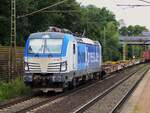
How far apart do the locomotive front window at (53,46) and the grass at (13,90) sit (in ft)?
8.77

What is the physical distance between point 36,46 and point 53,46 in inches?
34.2

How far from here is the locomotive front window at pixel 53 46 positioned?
25703 millimetres

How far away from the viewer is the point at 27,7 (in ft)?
200

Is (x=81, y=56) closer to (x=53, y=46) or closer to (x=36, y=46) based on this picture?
(x=53, y=46)

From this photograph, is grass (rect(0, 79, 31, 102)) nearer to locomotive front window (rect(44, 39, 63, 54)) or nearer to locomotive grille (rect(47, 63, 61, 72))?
locomotive grille (rect(47, 63, 61, 72))

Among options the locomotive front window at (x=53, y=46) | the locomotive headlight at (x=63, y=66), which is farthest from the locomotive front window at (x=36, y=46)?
the locomotive headlight at (x=63, y=66)

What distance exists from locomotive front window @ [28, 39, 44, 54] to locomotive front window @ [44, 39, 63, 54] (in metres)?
0.25

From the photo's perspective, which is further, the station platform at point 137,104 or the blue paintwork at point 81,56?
the blue paintwork at point 81,56

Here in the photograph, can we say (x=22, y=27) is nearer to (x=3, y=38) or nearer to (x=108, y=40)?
(x=3, y=38)

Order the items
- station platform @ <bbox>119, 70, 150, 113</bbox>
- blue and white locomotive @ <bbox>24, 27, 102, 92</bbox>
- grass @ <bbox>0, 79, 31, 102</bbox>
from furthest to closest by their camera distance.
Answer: blue and white locomotive @ <bbox>24, 27, 102, 92</bbox> < grass @ <bbox>0, 79, 31, 102</bbox> < station platform @ <bbox>119, 70, 150, 113</bbox>

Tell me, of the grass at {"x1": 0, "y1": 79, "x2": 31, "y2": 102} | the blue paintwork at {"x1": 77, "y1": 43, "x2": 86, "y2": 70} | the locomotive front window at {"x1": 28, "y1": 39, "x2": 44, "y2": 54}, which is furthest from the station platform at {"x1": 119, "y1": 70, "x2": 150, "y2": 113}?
the grass at {"x1": 0, "y1": 79, "x2": 31, "y2": 102}

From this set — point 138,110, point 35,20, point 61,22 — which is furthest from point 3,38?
point 138,110

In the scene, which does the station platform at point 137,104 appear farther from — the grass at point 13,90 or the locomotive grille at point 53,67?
the grass at point 13,90

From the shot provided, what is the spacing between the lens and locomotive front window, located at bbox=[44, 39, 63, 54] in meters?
25.7
